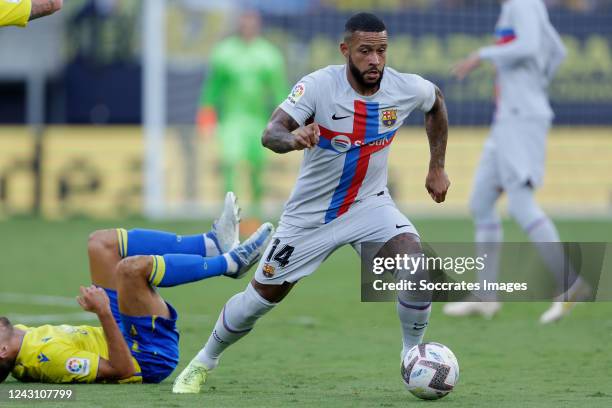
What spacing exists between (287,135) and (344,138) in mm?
628

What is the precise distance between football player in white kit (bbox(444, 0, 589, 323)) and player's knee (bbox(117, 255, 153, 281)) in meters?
4.11

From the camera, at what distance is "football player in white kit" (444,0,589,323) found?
10.2 m

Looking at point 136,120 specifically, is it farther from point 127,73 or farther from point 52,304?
point 52,304

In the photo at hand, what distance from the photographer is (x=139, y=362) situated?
7039 mm

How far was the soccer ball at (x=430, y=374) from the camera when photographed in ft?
20.9

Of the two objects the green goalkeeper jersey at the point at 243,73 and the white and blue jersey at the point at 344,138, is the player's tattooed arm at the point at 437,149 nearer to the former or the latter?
the white and blue jersey at the point at 344,138

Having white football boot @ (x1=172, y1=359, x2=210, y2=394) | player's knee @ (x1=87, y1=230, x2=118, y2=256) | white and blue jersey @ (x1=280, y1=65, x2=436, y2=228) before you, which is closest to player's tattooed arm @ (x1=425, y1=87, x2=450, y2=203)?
white and blue jersey @ (x1=280, y1=65, x2=436, y2=228)

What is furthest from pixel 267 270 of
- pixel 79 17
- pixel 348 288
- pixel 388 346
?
pixel 79 17

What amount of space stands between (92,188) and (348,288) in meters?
9.22

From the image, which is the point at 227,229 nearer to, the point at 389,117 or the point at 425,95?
→ the point at 389,117

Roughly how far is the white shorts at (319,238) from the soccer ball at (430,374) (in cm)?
76

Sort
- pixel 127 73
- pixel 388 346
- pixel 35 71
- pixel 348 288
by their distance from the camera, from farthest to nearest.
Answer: pixel 35 71 → pixel 127 73 → pixel 348 288 → pixel 388 346

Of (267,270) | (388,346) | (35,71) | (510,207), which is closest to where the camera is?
(267,270)

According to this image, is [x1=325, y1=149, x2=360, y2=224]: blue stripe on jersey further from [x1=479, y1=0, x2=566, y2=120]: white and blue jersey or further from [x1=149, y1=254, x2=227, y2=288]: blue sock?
[x1=479, y1=0, x2=566, y2=120]: white and blue jersey
